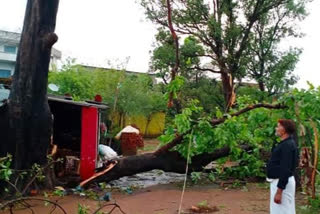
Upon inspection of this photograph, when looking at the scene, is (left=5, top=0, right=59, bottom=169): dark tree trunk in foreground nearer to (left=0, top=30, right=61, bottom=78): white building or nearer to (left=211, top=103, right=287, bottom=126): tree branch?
(left=211, top=103, right=287, bottom=126): tree branch

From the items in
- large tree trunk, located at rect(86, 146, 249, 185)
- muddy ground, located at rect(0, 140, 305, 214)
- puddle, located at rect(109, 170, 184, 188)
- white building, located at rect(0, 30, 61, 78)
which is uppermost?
white building, located at rect(0, 30, 61, 78)

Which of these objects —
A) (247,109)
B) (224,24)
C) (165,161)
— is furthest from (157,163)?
(224,24)

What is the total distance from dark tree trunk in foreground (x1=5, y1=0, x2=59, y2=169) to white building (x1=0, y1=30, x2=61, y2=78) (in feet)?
70.3

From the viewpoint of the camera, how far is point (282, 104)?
8492 millimetres

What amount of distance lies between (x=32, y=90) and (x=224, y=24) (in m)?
12.6

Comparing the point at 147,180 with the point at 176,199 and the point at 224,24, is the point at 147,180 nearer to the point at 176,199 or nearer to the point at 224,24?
the point at 176,199

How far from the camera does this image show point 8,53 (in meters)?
31.0

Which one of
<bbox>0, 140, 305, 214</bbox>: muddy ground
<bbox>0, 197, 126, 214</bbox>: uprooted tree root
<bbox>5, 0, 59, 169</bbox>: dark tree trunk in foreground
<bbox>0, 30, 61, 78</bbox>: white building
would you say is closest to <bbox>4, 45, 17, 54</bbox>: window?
<bbox>0, 30, 61, 78</bbox>: white building

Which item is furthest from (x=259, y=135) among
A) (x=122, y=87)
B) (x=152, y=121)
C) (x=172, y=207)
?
(x=152, y=121)

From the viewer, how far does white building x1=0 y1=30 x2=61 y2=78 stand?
30016 mm

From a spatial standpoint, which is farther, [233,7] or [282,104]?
A: [233,7]

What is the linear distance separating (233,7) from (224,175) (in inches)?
397

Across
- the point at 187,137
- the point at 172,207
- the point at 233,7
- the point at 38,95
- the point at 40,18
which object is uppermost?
the point at 233,7

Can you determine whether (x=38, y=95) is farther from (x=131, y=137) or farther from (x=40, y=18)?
(x=131, y=137)
